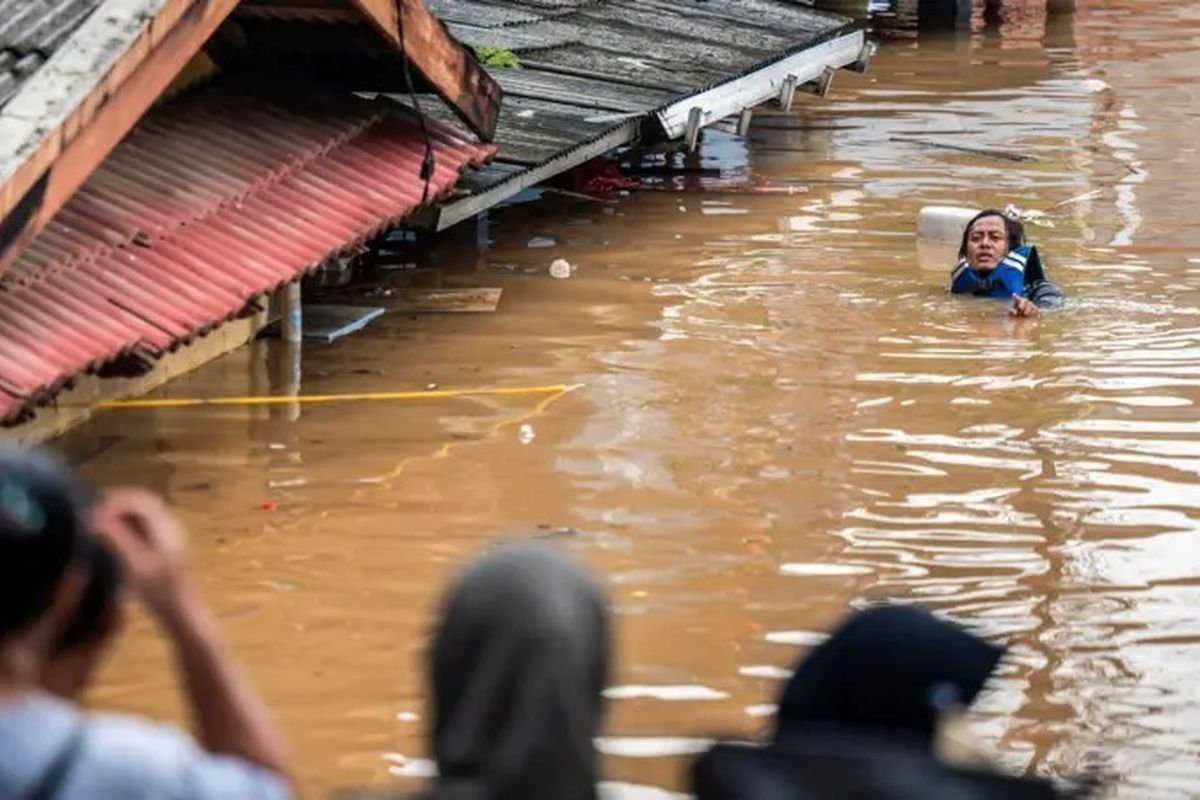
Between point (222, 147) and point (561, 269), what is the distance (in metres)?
4.15

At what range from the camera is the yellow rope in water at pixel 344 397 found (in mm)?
11688

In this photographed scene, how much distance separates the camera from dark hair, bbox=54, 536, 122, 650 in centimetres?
314

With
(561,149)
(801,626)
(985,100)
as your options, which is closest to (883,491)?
(801,626)

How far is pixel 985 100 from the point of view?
2444 cm

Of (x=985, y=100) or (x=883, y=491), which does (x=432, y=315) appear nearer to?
(x=883, y=491)

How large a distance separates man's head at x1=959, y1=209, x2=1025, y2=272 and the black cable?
3.63m

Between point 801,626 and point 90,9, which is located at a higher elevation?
point 90,9

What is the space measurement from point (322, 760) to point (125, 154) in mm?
4573

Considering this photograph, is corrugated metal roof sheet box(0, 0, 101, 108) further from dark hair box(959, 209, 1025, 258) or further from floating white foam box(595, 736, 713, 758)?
dark hair box(959, 209, 1025, 258)

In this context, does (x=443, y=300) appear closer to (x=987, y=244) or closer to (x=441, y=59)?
(x=441, y=59)

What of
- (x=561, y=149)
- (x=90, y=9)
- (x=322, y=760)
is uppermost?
(x=90, y=9)

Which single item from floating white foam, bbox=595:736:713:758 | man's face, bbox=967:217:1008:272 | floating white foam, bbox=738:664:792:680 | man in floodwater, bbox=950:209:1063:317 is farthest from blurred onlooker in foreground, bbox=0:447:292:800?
man's face, bbox=967:217:1008:272

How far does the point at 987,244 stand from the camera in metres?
14.8

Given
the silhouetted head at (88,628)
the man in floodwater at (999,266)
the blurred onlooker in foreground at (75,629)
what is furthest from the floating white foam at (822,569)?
the silhouetted head at (88,628)
